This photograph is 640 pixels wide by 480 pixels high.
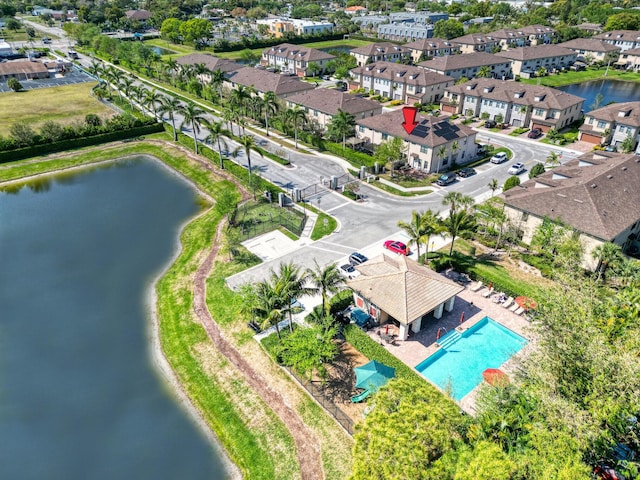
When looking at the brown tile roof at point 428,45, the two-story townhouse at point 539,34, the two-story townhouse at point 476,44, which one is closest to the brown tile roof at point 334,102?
the brown tile roof at point 428,45

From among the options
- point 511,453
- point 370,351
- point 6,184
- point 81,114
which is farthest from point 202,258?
point 81,114

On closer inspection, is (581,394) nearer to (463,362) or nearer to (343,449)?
(463,362)

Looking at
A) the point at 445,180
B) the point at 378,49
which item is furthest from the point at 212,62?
the point at 445,180

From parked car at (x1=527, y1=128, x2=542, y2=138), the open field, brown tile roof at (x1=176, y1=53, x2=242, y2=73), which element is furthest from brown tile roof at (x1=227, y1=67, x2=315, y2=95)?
parked car at (x1=527, y1=128, x2=542, y2=138)

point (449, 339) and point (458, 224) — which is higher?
point (458, 224)

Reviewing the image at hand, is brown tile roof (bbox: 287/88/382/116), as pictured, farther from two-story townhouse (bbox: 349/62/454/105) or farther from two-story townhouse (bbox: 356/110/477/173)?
two-story townhouse (bbox: 349/62/454/105)

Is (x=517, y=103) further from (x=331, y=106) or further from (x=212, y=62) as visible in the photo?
(x=212, y=62)

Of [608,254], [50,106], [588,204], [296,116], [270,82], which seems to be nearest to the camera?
[608,254]

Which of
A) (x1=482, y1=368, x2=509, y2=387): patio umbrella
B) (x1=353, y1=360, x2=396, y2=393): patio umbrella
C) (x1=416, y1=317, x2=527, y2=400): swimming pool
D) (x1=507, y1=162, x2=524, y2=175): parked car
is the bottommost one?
(x1=416, y1=317, x2=527, y2=400): swimming pool
